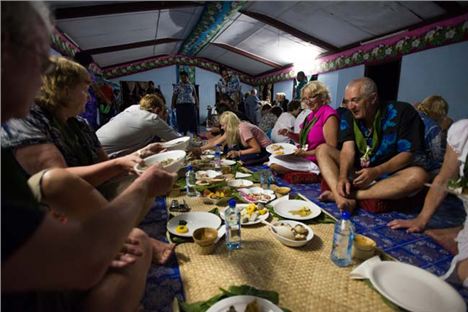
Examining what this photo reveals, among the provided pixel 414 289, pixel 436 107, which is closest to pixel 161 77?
pixel 436 107

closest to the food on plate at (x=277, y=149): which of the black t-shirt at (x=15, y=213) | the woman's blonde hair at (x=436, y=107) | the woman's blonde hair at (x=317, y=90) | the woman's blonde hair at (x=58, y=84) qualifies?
the woman's blonde hair at (x=317, y=90)

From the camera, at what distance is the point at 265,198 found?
182 cm

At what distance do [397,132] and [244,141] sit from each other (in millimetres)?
1703

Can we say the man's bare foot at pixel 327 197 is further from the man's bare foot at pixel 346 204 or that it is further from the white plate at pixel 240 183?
the white plate at pixel 240 183

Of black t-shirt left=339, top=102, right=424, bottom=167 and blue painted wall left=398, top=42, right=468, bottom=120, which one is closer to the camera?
black t-shirt left=339, top=102, right=424, bottom=167

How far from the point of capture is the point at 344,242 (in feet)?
3.85

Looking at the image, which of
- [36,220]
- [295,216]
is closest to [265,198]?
[295,216]

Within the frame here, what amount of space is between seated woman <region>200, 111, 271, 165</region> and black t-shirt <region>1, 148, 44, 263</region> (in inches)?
107

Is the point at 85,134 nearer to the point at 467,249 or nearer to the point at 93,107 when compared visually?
the point at 467,249

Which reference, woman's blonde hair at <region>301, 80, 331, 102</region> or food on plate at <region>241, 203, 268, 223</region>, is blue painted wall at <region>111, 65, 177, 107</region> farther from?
food on plate at <region>241, 203, 268, 223</region>

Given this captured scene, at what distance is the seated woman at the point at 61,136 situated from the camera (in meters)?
1.07

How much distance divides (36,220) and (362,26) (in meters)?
5.50

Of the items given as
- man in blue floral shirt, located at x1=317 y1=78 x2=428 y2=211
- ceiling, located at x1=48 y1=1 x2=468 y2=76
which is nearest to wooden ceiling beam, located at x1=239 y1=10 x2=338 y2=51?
ceiling, located at x1=48 y1=1 x2=468 y2=76

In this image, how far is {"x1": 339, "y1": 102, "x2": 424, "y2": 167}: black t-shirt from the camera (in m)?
1.93
